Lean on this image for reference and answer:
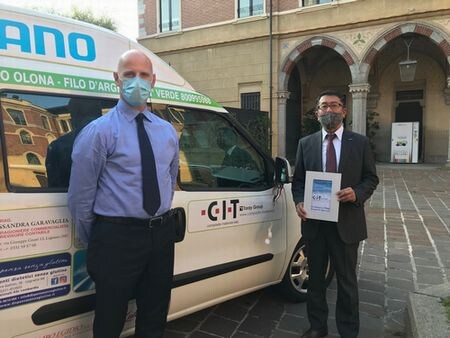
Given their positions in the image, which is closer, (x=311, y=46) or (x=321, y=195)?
(x=321, y=195)

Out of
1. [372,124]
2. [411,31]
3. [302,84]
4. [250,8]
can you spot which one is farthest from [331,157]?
[302,84]

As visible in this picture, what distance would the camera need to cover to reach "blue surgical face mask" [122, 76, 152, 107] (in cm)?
227

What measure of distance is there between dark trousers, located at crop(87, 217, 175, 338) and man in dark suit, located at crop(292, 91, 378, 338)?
3.90ft

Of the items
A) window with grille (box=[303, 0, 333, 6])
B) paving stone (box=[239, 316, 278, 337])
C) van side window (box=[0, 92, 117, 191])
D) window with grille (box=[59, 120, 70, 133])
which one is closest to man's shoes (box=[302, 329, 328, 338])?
paving stone (box=[239, 316, 278, 337])

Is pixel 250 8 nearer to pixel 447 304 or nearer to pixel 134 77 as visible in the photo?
pixel 447 304

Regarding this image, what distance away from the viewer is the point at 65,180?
2.43 m

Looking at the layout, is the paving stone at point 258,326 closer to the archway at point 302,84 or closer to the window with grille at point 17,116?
the window with grille at point 17,116

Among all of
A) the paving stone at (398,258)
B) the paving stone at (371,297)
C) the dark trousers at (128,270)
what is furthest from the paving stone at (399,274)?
the dark trousers at (128,270)

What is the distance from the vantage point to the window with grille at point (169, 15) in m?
22.5

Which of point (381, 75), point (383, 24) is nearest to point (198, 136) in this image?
point (383, 24)

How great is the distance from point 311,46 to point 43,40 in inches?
713

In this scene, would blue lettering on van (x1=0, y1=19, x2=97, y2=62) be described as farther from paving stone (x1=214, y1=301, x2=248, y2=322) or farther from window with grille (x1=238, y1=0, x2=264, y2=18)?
window with grille (x1=238, y1=0, x2=264, y2=18)

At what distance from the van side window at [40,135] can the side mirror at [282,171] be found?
1.55 meters

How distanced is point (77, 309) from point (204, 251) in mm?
938
